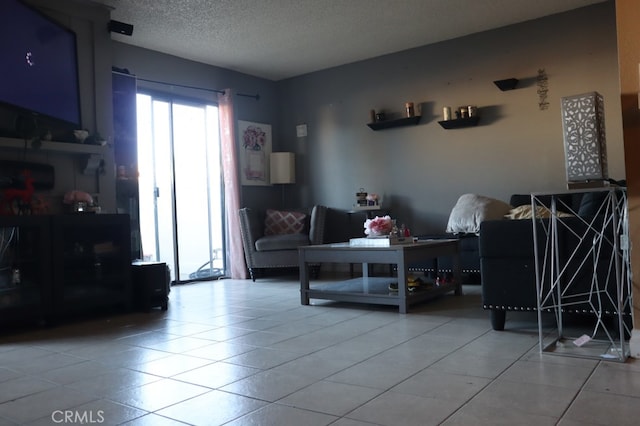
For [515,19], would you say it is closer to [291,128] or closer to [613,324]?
[291,128]

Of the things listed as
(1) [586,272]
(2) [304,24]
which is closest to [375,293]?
(1) [586,272]

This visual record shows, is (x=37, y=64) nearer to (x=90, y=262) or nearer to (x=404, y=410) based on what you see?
(x=90, y=262)

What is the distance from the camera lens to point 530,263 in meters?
2.57

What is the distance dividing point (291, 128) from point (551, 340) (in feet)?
16.1

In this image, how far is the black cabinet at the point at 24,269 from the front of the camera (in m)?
3.23

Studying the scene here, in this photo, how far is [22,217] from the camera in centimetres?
330

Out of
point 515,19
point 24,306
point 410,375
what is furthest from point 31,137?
point 515,19

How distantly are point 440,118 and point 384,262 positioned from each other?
2.61m

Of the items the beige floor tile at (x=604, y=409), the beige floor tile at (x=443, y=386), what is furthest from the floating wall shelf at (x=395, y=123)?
the beige floor tile at (x=604, y=409)

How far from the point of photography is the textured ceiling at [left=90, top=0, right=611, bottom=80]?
14.7 ft

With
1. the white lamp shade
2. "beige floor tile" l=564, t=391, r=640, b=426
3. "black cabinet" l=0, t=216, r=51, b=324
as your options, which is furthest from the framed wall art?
"beige floor tile" l=564, t=391, r=640, b=426

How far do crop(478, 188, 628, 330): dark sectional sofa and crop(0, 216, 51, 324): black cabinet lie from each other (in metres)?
2.80

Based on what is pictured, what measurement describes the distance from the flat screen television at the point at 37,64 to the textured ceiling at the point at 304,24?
66cm

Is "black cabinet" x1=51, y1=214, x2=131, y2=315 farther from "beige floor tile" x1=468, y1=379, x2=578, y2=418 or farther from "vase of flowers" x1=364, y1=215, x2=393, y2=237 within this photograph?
"beige floor tile" x1=468, y1=379, x2=578, y2=418
